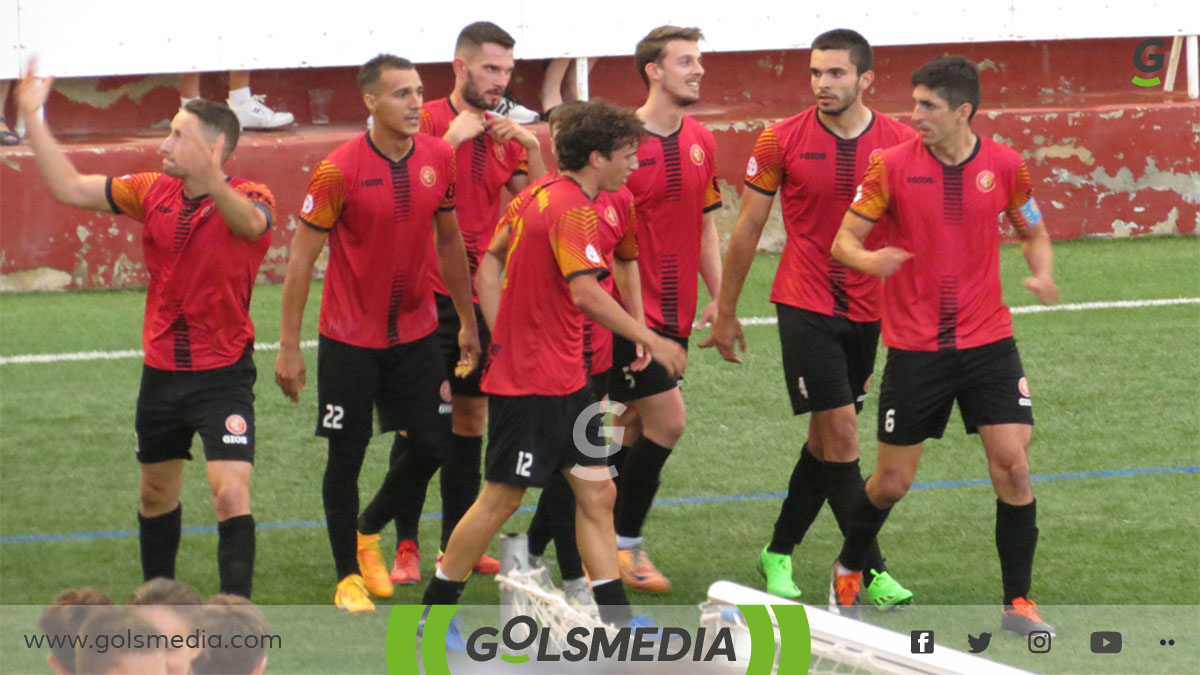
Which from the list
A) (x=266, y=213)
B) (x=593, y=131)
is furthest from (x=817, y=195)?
(x=266, y=213)

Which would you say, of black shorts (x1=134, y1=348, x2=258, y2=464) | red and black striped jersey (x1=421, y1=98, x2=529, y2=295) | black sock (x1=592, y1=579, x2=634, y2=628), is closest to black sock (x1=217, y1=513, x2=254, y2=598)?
black shorts (x1=134, y1=348, x2=258, y2=464)

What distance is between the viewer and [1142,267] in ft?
40.7

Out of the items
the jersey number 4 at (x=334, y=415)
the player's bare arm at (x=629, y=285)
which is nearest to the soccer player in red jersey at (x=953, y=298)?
the player's bare arm at (x=629, y=285)

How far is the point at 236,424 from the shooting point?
5.65 metres

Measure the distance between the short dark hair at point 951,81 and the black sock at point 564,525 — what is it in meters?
1.96

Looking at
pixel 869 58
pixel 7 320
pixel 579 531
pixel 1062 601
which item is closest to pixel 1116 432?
pixel 1062 601

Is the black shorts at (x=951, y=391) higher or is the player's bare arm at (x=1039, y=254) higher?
the player's bare arm at (x=1039, y=254)

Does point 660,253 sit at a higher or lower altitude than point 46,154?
lower

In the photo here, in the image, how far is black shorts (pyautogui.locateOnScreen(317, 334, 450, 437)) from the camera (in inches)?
243

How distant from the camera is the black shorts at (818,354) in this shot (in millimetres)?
6320

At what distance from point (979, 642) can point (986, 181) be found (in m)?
1.64

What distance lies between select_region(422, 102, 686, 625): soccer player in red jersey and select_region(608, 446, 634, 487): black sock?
1.00m

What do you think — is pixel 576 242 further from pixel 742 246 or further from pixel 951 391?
pixel 951 391

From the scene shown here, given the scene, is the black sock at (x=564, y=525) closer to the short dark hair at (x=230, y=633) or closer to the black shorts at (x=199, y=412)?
the black shorts at (x=199, y=412)
